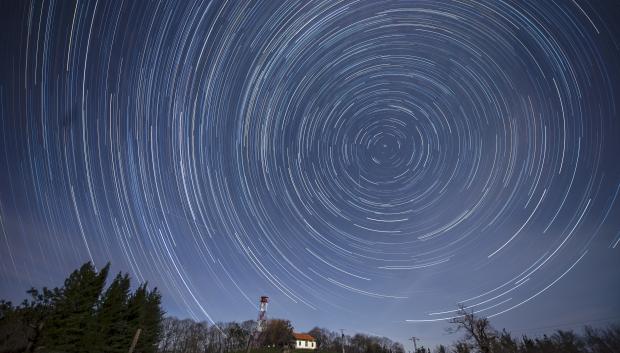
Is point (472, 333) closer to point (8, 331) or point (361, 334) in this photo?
point (8, 331)

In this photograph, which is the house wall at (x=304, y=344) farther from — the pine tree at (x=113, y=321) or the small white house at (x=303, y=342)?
the pine tree at (x=113, y=321)

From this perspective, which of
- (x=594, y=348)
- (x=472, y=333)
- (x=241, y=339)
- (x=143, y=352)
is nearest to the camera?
(x=472, y=333)

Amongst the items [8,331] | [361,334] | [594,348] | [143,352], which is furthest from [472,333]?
[361,334]

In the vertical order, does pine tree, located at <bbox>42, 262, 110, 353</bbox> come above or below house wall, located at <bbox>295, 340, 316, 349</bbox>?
below

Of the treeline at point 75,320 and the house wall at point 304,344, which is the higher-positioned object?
the house wall at point 304,344

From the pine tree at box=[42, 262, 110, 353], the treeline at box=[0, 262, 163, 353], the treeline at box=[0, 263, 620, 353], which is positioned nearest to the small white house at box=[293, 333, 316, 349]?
the treeline at box=[0, 263, 620, 353]

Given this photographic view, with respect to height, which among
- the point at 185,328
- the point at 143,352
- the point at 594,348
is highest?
the point at 185,328

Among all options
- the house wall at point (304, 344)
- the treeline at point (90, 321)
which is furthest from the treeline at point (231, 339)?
the treeline at point (90, 321)

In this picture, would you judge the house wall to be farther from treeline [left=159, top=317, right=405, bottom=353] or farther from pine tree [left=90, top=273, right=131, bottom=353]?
pine tree [left=90, top=273, right=131, bottom=353]
